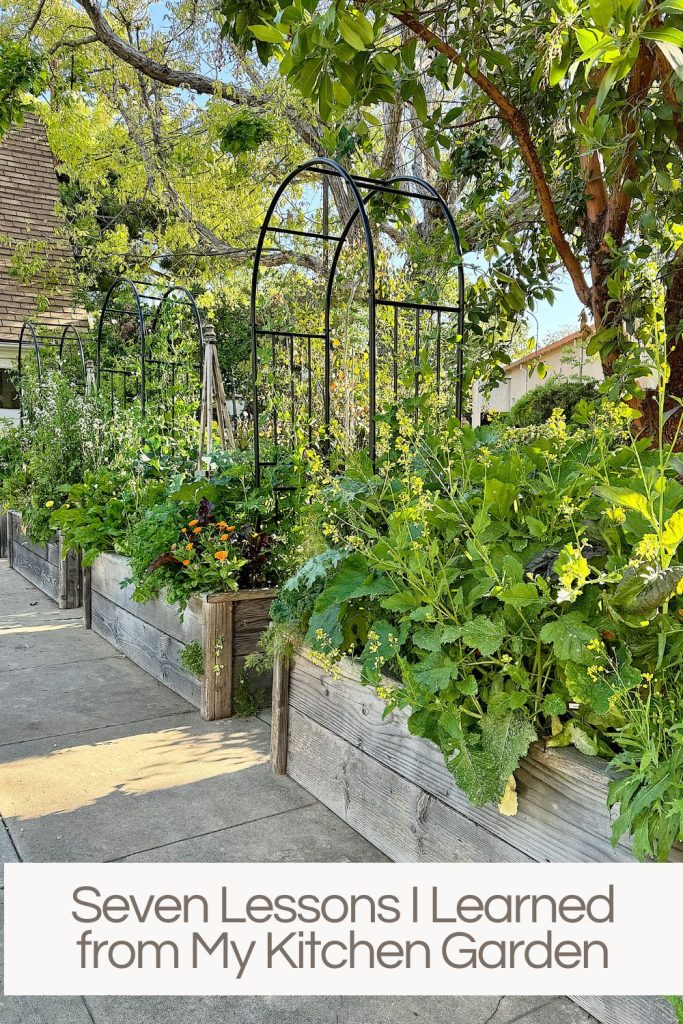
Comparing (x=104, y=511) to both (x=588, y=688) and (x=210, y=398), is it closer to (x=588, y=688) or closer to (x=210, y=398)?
(x=210, y=398)

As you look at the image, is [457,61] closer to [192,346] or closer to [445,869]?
[445,869]

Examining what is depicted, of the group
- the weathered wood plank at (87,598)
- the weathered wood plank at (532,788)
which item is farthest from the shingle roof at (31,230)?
the weathered wood plank at (532,788)

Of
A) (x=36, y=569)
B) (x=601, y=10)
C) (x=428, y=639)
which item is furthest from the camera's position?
(x=36, y=569)

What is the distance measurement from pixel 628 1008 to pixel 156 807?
151 cm

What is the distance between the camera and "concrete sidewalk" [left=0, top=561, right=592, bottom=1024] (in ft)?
5.22

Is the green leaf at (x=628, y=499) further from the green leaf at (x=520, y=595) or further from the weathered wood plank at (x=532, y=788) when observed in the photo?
the weathered wood plank at (x=532, y=788)

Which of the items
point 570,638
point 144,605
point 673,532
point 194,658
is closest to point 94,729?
point 194,658

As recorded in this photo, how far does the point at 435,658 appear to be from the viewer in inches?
68.2

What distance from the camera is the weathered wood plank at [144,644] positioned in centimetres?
351

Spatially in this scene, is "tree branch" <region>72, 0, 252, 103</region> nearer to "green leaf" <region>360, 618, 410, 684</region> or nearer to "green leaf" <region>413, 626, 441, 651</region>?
"green leaf" <region>360, 618, 410, 684</region>

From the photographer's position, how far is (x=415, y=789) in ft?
6.40

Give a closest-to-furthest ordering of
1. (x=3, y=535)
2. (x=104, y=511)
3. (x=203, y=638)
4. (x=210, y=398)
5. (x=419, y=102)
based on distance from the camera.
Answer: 1. (x=419, y=102)
2. (x=203, y=638)
3. (x=210, y=398)
4. (x=104, y=511)
5. (x=3, y=535)

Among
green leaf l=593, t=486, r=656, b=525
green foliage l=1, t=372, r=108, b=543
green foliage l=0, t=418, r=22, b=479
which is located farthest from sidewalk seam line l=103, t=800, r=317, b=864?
green foliage l=0, t=418, r=22, b=479

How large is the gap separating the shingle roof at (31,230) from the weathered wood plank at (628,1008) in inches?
469
